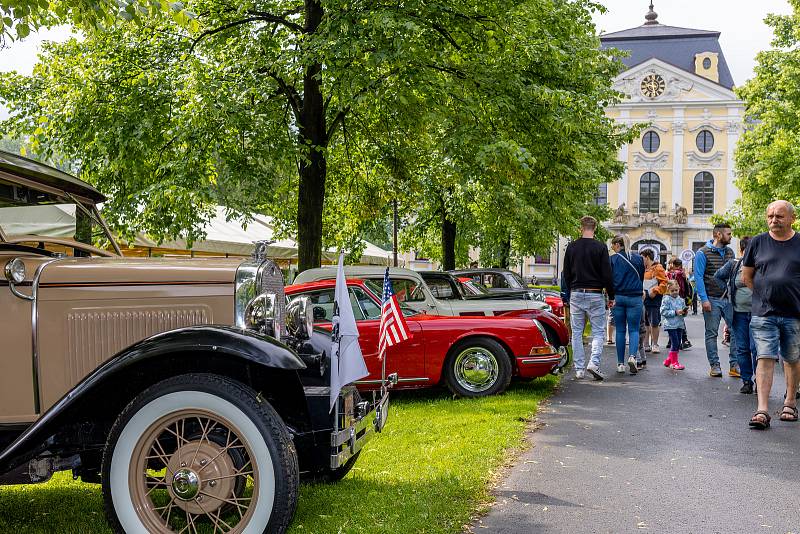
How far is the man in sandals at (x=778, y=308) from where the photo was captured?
25.0ft

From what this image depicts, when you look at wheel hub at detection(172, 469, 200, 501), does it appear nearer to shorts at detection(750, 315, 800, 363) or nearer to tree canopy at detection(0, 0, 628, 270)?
shorts at detection(750, 315, 800, 363)

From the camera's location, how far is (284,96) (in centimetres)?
1450

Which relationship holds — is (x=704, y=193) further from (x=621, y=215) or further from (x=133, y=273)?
(x=133, y=273)

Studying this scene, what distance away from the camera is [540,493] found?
5.43 metres

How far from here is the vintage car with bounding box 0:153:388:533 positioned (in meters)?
3.97

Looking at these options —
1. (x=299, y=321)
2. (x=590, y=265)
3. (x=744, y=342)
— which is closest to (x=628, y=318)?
(x=590, y=265)

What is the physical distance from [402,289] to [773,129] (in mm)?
26012

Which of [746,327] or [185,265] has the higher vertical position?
[185,265]

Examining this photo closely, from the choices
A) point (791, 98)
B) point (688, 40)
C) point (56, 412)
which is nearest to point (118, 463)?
point (56, 412)

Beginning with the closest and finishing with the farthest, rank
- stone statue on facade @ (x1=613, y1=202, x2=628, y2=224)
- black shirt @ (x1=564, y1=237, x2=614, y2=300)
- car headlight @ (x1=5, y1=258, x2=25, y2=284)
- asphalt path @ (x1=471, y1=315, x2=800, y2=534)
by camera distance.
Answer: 1. car headlight @ (x1=5, y1=258, x2=25, y2=284)
2. asphalt path @ (x1=471, y1=315, x2=800, y2=534)
3. black shirt @ (x1=564, y1=237, x2=614, y2=300)
4. stone statue on facade @ (x1=613, y1=202, x2=628, y2=224)

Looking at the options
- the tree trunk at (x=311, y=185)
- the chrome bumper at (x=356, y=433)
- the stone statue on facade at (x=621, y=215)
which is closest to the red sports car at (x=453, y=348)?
the chrome bumper at (x=356, y=433)

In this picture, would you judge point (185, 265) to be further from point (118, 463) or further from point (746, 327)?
point (746, 327)

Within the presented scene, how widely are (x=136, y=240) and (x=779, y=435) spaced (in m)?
8.70

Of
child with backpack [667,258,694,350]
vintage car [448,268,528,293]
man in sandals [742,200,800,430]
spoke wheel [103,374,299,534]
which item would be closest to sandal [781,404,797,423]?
man in sandals [742,200,800,430]
